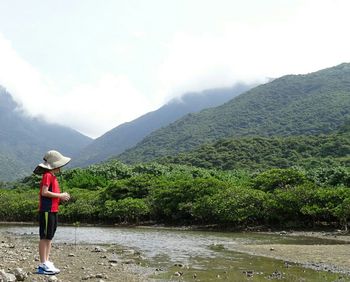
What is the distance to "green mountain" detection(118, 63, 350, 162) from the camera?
5182 inches

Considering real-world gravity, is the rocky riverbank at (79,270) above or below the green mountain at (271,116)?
below

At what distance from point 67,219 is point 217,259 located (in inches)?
1677

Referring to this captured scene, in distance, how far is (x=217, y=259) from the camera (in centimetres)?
1866

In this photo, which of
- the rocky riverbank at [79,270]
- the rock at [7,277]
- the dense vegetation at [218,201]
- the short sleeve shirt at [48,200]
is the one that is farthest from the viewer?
the dense vegetation at [218,201]

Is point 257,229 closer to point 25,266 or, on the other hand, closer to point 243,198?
point 243,198

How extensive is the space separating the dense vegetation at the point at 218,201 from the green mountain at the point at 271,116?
7075cm

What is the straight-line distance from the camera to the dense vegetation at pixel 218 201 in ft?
127

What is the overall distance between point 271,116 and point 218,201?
111467mm

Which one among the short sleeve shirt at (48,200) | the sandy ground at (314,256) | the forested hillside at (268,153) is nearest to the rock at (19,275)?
the short sleeve shirt at (48,200)

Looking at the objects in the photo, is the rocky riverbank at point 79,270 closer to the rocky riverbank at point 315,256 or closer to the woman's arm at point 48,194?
the woman's arm at point 48,194

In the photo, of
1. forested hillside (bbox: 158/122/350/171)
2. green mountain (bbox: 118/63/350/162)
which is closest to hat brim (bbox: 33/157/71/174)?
forested hillside (bbox: 158/122/350/171)

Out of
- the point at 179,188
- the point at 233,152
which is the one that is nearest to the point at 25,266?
the point at 179,188

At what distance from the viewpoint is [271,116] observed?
150 metres

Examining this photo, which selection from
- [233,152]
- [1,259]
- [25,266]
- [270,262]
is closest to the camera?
[25,266]
